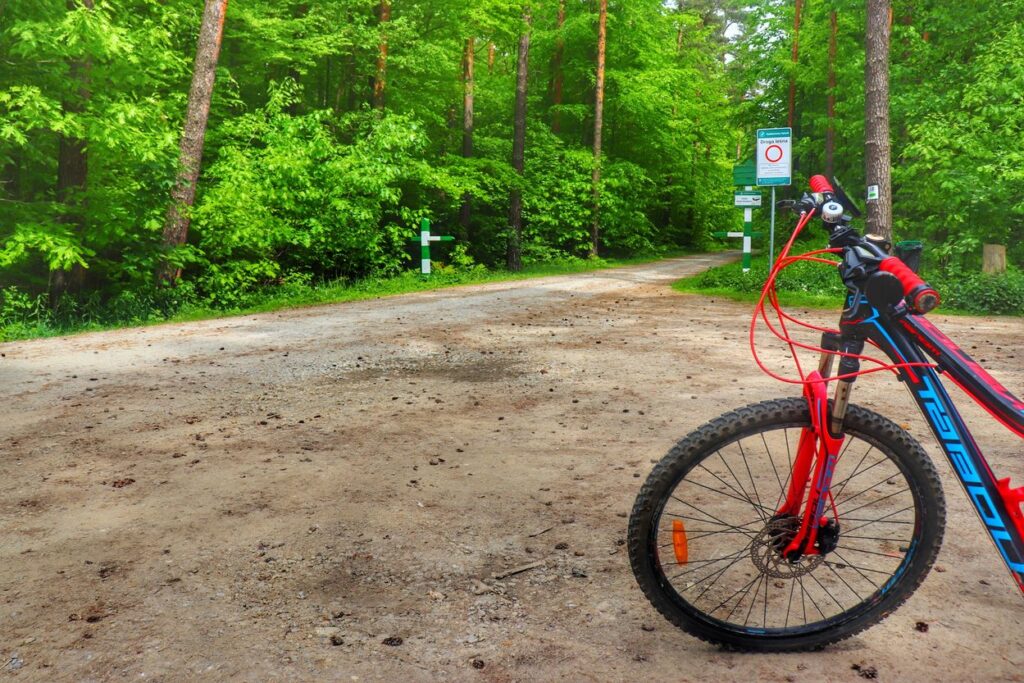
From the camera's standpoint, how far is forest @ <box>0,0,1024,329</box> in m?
11.4

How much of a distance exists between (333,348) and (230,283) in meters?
5.73

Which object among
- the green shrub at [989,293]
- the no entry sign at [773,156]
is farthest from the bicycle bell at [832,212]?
the no entry sign at [773,156]

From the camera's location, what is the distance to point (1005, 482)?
2.33m

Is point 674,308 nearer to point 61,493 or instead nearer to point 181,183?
point 181,183

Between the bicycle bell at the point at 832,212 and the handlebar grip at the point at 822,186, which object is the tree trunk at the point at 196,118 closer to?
the handlebar grip at the point at 822,186

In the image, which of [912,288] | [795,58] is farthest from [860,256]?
[795,58]

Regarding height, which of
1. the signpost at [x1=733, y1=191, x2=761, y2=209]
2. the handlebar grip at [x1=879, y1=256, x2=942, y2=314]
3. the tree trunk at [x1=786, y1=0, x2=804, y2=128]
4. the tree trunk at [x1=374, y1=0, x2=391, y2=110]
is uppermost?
the tree trunk at [x1=786, y1=0, x2=804, y2=128]

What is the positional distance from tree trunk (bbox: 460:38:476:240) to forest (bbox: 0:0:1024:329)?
0.08m

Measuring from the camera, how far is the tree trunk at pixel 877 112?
1244 centimetres

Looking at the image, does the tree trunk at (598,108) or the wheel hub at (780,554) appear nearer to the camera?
the wheel hub at (780,554)

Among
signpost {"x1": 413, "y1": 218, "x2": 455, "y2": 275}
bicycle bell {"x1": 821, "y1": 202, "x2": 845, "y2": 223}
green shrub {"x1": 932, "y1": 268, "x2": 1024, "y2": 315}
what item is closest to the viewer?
bicycle bell {"x1": 821, "y1": 202, "x2": 845, "y2": 223}

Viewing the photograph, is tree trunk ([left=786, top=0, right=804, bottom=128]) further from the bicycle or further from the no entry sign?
the bicycle

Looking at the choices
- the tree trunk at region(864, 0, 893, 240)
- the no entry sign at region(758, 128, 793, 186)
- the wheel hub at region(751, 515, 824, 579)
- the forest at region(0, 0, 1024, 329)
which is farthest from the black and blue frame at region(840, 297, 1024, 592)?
the no entry sign at region(758, 128, 793, 186)

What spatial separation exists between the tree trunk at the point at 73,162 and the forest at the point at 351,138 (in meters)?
0.04
